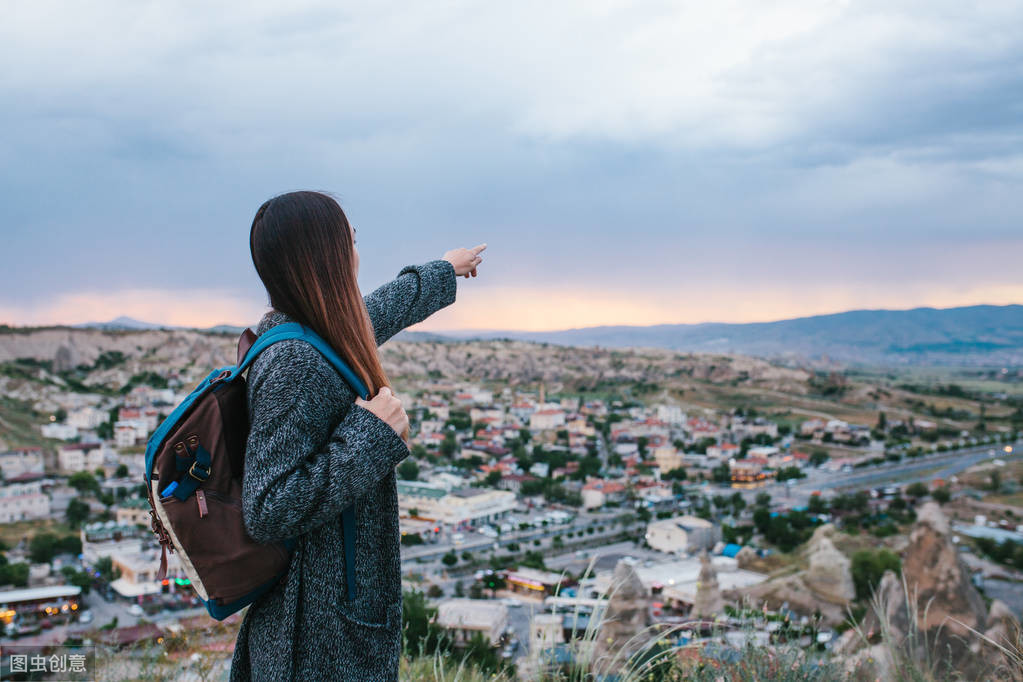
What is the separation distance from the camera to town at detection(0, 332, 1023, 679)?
15.1ft

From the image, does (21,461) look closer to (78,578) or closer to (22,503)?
(22,503)

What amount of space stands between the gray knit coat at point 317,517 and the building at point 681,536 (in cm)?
1964

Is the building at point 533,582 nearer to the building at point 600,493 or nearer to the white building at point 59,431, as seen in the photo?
the building at point 600,493

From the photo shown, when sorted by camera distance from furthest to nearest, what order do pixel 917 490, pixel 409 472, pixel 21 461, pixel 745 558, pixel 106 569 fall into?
pixel 409 472 < pixel 21 461 < pixel 917 490 < pixel 106 569 < pixel 745 558

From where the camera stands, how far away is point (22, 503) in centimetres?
2384

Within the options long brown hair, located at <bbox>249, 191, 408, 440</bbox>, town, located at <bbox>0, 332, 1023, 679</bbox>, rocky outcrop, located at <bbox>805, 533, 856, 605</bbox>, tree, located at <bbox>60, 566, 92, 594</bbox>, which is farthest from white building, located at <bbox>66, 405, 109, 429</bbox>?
long brown hair, located at <bbox>249, 191, 408, 440</bbox>

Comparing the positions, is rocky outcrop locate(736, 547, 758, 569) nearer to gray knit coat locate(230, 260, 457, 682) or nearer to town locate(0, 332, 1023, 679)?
town locate(0, 332, 1023, 679)

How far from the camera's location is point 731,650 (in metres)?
1.71

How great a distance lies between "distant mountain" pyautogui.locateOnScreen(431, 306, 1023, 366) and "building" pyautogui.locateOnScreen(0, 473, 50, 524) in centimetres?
10103

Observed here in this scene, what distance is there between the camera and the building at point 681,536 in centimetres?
1981

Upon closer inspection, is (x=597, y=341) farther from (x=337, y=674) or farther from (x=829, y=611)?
(x=337, y=674)

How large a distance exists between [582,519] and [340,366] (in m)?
25.6

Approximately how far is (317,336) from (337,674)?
40 centimetres

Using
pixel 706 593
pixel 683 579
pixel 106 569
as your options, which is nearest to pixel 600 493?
pixel 683 579
